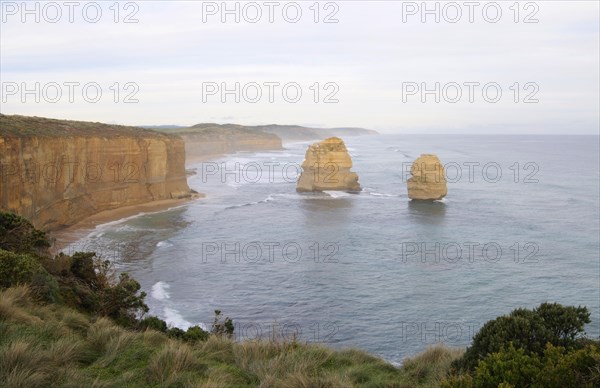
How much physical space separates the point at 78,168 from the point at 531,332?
39.9m

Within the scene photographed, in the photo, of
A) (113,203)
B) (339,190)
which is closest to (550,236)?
(339,190)

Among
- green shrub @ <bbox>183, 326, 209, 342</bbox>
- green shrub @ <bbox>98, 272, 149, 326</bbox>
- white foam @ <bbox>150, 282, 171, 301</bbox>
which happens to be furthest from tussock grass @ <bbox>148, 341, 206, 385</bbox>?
white foam @ <bbox>150, 282, 171, 301</bbox>

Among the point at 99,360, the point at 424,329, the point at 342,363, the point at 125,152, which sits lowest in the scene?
the point at 424,329

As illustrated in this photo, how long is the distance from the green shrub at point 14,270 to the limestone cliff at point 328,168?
4846cm

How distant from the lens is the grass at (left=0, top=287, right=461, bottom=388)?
7.01 m

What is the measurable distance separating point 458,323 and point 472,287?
516 cm

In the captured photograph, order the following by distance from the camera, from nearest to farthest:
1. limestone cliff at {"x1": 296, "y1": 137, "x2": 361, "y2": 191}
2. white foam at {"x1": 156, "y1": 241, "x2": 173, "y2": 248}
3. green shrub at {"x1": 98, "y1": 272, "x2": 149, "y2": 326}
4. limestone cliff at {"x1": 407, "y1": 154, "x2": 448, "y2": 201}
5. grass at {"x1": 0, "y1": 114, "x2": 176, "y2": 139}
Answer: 1. green shrub at {"x1": 98, "y1": 272, "x2": 149, "y2": 326}
2. grass at {"x1": 0, "y1": 114, "x2": 176, "y2": 139}
3. white foam at {"x1": 156, "y1": 241, "x2": 173, "y2": 248}
4. limestone cliff at {"x1": 407, "y1": 154, "x2": 448, "y2": 201}
5. limestone cliff at {"x1": 296, "y1": 137, "x2": 361, "y2": 191}

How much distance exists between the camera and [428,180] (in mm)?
54250

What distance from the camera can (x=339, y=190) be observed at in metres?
62.6

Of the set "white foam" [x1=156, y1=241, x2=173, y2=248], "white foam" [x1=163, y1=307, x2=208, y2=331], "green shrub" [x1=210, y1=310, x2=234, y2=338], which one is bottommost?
"white foam" [x1=163, y1=307, x2=208, y2=331]

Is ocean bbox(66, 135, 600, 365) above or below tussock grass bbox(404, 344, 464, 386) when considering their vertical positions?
below

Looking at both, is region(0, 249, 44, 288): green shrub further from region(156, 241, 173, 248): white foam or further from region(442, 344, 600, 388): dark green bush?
region(156, 241, 173, 248): white foam

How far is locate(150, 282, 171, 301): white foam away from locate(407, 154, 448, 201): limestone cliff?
34297 millimetres

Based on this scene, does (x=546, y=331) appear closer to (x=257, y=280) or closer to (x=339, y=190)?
(x=257, y=280)
